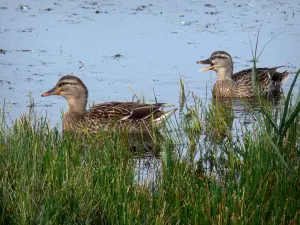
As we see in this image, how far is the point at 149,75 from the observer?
43.4 feet

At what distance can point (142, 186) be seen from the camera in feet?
22.2

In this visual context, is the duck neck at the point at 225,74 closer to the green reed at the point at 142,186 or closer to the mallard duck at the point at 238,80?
the mallard duck at the point at 238,80

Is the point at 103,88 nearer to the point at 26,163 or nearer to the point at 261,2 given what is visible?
the point at 26,163

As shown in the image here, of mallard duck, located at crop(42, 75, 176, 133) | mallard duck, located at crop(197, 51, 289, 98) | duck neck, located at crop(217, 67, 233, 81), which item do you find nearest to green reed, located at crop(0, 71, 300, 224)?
mallard duck, located at crop(42, 75, 176, 133)

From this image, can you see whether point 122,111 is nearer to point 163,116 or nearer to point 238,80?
point 163,116

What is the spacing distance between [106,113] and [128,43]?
14.7ft

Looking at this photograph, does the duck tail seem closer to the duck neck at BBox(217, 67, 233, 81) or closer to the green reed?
the green reed

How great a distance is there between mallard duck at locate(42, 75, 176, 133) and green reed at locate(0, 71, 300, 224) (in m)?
2.80

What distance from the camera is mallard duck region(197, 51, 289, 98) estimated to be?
13648mm

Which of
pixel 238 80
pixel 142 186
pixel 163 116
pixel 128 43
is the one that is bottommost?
pixel 142 186

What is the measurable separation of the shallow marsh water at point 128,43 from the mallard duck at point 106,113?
272 mm

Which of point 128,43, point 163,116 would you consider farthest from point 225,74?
point 163,116

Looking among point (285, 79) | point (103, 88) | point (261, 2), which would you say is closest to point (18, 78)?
point (103, 88)

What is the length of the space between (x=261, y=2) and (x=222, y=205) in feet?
48.2
